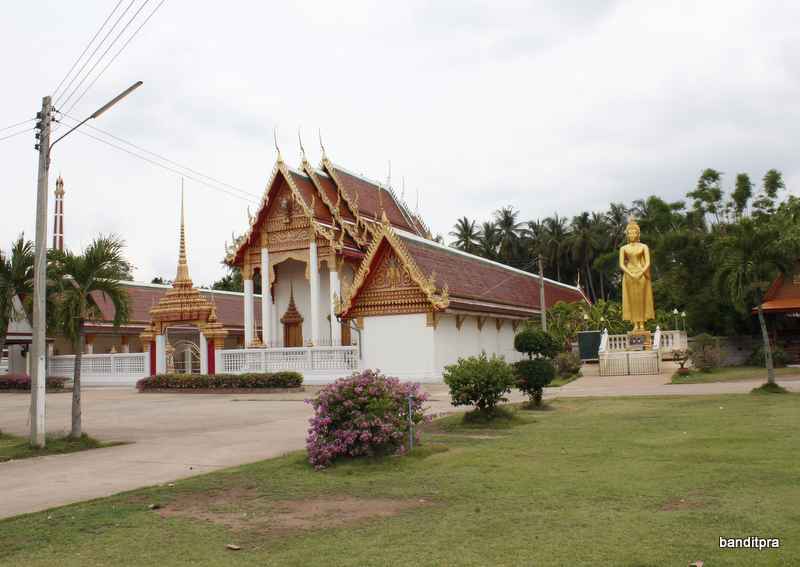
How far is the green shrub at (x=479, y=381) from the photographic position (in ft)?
45.1

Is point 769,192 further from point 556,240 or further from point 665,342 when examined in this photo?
point 556,240

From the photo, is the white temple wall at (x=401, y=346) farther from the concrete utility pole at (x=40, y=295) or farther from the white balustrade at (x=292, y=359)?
the concrete utility pole at (x=40, y=295)

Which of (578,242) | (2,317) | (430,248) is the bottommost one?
(2,317)

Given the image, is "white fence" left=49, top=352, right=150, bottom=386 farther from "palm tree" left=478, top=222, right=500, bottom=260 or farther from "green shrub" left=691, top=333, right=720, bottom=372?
"palm tree" left=478, top=222, right=500, bottom=260

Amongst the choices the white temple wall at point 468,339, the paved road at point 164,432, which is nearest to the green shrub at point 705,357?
the paved road at point 164,432

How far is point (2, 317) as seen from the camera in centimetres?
1492

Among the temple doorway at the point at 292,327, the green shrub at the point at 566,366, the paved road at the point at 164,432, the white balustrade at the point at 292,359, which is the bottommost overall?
the paved road at the point at 164,432

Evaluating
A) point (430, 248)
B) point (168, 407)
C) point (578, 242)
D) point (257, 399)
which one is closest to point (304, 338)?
point (430, 248)

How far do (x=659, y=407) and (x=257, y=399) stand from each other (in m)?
13.3

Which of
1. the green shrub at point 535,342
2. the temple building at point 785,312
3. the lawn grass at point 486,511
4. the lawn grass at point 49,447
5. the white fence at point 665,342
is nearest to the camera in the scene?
the lawn grass at point 486,511

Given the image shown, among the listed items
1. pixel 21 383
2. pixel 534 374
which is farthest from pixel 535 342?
pixel 21 383

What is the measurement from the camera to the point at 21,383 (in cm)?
3247

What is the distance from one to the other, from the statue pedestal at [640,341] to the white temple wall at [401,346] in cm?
826

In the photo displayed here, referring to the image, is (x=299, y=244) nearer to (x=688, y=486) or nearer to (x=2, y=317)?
(x=2, y=317)
